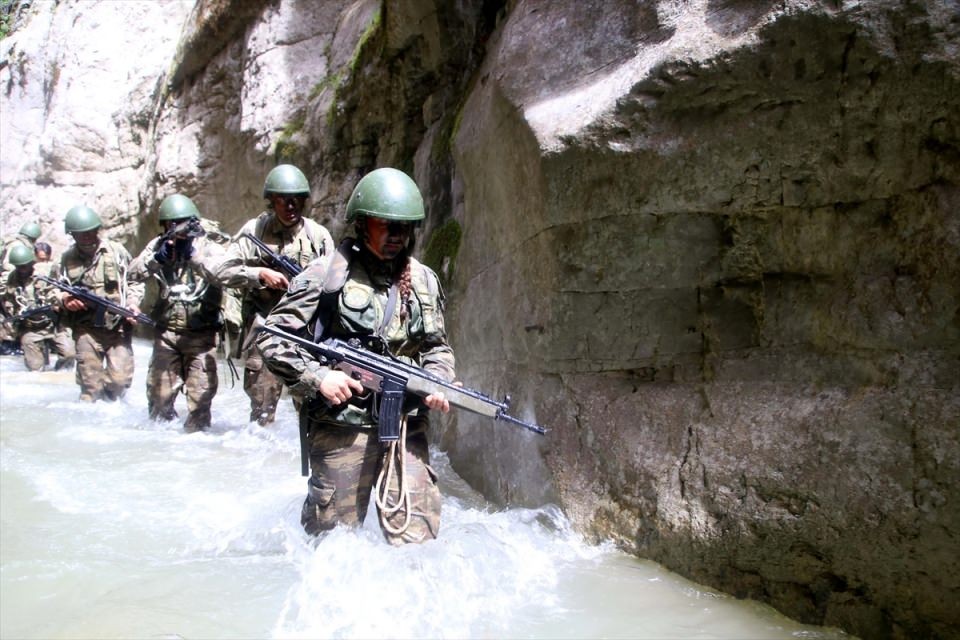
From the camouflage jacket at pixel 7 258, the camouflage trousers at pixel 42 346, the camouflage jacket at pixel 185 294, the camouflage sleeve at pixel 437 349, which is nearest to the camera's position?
the camouflage sleeve at pixel 437 349

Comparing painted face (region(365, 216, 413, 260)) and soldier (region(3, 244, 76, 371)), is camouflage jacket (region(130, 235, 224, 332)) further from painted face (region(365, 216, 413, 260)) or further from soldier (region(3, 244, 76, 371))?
soldier (region(3, 244, 76, 371))

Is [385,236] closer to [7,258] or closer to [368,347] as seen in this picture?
[368,347]

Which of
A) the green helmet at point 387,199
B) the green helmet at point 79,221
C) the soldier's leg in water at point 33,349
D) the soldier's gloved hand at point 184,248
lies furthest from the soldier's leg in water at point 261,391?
the soldier's leg in water at point 33,349

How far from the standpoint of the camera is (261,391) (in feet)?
23.7

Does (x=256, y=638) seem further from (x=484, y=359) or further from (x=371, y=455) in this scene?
(x=484, y=359)

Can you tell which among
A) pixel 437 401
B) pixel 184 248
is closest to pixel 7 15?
pixel 184 248

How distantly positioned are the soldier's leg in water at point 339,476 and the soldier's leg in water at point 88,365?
606 cm

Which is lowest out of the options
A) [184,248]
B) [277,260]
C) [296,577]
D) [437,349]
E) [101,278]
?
[296,577]

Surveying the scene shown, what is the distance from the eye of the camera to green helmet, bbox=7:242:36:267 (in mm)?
12938

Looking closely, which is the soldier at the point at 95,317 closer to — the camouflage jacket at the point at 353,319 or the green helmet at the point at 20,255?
the green helmet at the point at 20,255

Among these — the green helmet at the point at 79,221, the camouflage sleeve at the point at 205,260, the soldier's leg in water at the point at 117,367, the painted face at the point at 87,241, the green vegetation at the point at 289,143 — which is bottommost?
the soldier's leg in water at the point at 117,367

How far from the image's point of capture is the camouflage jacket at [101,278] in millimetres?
8578

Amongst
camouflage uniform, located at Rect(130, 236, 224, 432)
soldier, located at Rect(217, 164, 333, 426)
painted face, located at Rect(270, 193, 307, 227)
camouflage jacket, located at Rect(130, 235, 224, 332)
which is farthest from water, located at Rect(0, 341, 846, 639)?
painted face, located at Rect(270, 193, 307, 227)

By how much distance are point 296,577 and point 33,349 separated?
11.4 metres
